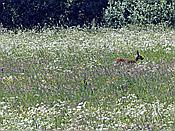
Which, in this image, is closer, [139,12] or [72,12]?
[139,12]

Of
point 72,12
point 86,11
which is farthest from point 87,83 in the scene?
point 72,12

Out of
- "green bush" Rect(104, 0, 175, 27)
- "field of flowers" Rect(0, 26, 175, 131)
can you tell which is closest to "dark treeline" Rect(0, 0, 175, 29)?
A: "green bush" Rect(104, 0, 175, 27)

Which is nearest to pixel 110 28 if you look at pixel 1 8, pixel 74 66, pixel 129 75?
pixel 1 8

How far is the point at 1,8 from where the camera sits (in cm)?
2583

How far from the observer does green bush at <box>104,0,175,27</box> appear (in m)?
23.8

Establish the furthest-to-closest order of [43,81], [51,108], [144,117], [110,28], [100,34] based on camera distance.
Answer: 1. [110,28]
2. [100,34]
3. [43,81]
4. [51,108]
5. [144,117]

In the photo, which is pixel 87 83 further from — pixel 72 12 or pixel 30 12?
pixel 30 12

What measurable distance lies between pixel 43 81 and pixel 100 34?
851cm

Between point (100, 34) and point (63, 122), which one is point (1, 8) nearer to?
point (100, 34)

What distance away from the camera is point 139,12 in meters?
24.4

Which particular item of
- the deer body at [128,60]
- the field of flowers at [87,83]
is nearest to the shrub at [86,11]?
the field of flowers at [87,83]

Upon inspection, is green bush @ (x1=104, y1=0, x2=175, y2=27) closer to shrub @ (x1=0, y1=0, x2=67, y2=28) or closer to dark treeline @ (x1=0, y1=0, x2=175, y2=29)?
dark treeline @ (x1=0, y1=0, x2=175, y2=29)

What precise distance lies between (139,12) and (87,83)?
12695 millimetres

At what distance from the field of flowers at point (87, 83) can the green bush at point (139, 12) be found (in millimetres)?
3660
